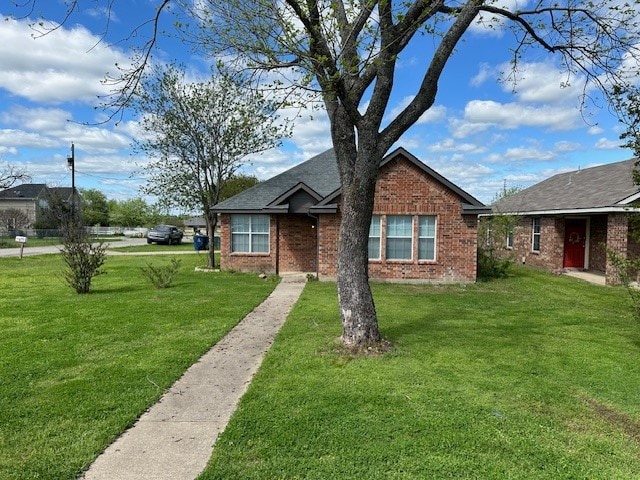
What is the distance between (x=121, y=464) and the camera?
3412mm

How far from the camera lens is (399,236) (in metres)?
14.5

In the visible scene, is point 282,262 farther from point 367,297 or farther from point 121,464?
point 121,464

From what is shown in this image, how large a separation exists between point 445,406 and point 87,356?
194 inches

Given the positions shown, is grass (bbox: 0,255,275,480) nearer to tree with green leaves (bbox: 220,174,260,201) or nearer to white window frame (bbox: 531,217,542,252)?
white window frame (bbox: 531,217,542,252)

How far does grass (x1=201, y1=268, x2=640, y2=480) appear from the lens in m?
3.43

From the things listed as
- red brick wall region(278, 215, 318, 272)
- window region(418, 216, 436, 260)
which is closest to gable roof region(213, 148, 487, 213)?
red brick wall region(278, 215, 318, 272)

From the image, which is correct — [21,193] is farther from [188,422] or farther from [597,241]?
[188,422]

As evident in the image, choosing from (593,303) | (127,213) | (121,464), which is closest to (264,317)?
(121,464)

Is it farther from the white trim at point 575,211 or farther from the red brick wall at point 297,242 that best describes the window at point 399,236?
the red brick wall at point 297,242

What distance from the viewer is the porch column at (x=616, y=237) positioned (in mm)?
13836

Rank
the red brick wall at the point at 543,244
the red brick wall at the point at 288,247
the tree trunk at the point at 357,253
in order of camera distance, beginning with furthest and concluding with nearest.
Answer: the red brick wall at the point at 543,244 → the red brick wall at the point at 288,247 → the tree trunk at the point at 357,253

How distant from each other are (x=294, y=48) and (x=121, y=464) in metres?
4.76

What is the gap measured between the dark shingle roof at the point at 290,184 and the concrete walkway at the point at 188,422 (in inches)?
400

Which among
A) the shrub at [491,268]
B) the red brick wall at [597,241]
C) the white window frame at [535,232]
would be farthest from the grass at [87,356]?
the white window frame at [535,232]
